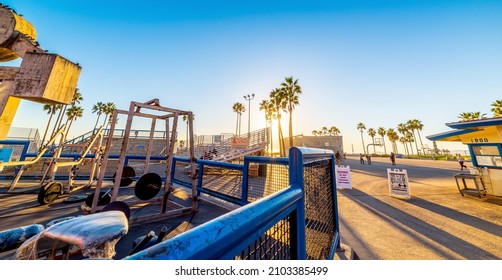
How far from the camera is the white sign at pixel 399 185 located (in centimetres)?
662

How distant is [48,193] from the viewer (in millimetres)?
4836

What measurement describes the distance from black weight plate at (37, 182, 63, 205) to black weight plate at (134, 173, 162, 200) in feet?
9.80

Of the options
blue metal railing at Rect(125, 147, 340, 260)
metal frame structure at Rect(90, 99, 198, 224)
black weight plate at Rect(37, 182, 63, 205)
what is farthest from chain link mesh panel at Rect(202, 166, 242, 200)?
black weight plate at Rect(37, 182, 63, 205)

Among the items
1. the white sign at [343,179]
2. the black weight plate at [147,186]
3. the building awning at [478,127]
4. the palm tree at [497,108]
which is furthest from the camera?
A: the palm tree at [497,108]

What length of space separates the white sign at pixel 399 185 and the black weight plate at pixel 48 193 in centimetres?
1139

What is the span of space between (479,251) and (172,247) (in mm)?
5154

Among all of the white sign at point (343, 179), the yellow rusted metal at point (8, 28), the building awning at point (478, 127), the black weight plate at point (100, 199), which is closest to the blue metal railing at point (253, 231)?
the yellow rusted metal at point (8, 28)

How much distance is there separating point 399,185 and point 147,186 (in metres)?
8.72

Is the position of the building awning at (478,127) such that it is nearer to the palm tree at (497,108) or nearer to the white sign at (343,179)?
the white sign at (343,179)

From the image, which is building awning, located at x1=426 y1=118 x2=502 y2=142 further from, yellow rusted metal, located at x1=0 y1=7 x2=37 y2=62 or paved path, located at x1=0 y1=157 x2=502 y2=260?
yellow rusted metal, located at x1=0 y1=7 x2=37 y2=62

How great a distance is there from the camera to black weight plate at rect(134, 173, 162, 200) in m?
4.17

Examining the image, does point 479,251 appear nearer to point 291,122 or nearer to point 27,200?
point 27,200

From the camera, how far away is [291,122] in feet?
99.4
